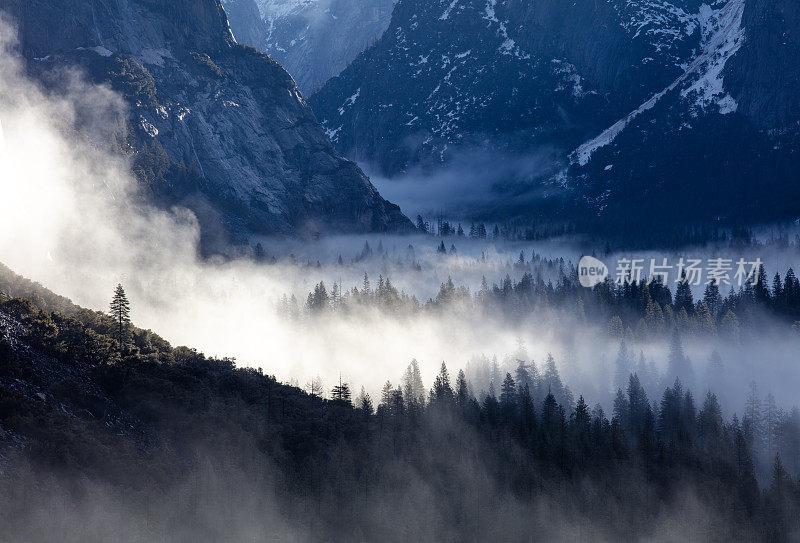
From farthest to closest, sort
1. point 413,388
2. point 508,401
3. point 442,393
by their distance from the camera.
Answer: point 413,388 → point 508,401 → point 442,393

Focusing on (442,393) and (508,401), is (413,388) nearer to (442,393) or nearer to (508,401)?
(442,393)

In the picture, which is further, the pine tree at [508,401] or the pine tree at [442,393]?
the pine tree at [442,393]

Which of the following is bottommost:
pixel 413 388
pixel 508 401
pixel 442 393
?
pixel 413 388

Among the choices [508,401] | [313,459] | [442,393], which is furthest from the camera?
[508,401]

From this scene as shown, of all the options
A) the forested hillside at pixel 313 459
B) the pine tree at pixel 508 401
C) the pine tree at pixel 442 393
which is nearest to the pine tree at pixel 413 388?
the forested hillside at pixel 313 459

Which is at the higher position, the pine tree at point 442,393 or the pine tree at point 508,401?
the pine tree at point 442,393

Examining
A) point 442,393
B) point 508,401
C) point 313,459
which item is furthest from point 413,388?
point 313,459

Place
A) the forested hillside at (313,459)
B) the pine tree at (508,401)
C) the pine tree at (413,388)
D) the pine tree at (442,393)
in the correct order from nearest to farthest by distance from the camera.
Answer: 1. the forested hillside at (313,459)
2. the pine tree at (508,401)
3. the pine tree at (442,393)
4. the pine tree at (413,388)

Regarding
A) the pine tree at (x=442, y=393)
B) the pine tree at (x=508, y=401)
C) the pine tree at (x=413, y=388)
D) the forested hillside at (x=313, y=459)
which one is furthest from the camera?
the pine tree at (x=413, y=388)

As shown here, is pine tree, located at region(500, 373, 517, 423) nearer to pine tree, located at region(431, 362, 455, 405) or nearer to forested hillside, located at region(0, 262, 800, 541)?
forested hillside, located at region(0, 262, 800, 541)

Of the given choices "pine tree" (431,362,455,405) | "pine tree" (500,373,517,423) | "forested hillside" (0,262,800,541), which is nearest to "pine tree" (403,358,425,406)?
Result: "forested hillside" (0,262,800,541)

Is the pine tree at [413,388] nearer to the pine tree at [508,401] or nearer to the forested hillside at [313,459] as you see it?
the forested hillside at [313,459]

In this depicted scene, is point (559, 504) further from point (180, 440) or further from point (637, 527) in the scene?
point (180, 440)

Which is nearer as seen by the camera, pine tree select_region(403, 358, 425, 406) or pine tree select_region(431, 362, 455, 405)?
pine tree select_region(431, 362, 455, 405)
